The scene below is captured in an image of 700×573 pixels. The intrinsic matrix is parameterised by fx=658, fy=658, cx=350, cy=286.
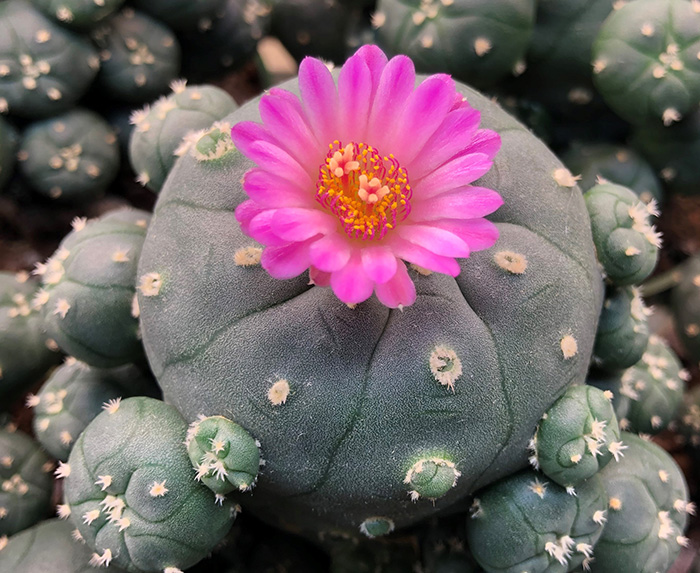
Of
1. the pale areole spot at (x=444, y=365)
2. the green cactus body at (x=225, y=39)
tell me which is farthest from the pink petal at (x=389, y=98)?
the green cactus body at (x=225, y=39)

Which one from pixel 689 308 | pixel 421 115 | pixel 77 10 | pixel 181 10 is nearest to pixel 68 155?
pixel 77 10

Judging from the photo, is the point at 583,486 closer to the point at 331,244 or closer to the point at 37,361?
the point at 331,244

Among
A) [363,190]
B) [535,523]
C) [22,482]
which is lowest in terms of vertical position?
[22,482]

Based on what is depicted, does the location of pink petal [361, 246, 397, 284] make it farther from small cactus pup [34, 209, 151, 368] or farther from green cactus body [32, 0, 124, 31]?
green cactus body [32, 0, 124, 31]

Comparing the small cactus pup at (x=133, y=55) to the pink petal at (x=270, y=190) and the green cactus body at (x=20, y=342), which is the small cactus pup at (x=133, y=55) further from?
the pink petal at (x=270, y=190)

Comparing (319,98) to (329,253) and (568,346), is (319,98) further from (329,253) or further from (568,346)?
(568,346)

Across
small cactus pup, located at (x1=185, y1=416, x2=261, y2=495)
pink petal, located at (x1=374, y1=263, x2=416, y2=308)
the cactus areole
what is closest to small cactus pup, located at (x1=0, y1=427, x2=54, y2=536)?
the cactus areole
